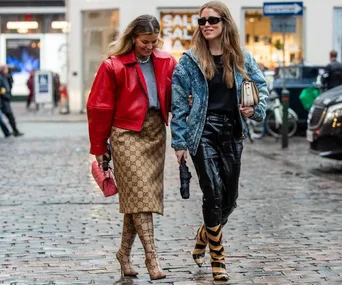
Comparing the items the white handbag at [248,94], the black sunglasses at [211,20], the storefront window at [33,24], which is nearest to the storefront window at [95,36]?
the storefront window at [33,24]

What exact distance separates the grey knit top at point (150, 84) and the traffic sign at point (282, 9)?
13.6 meters

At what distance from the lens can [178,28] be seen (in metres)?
33.8

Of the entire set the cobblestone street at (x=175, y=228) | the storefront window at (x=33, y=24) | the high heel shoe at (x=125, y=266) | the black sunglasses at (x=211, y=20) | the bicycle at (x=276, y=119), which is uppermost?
the storefront window at (x=33, y=24)

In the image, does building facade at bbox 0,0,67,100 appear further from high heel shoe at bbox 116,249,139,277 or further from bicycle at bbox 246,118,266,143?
high heel shoe at bbox 116,249,139,277

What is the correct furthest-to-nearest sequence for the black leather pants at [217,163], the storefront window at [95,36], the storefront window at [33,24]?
the storefront window at [33,24] < the storefront window at [95,36] < the black leather pants at [217,163]

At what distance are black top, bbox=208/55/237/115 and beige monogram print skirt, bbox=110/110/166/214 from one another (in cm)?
38

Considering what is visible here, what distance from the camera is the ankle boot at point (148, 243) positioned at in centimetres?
686

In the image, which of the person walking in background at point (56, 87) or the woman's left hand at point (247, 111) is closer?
the woman's left hand at point (247, 111)

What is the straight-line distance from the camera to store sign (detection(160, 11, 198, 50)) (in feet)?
110

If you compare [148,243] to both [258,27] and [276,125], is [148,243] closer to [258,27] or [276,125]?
[276,125]

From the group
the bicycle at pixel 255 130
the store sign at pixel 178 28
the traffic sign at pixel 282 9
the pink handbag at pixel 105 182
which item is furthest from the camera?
the store sign at pixel 178 28

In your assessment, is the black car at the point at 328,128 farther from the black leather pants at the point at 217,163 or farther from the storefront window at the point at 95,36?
the storefront window at the point at 95,36

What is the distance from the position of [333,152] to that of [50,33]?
36.3 meters

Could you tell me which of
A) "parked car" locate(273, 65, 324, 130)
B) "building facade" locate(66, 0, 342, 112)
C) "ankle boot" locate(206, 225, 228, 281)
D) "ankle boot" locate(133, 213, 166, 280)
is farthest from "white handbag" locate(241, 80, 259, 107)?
"building facade" locate(66, 0, 342, 112)
